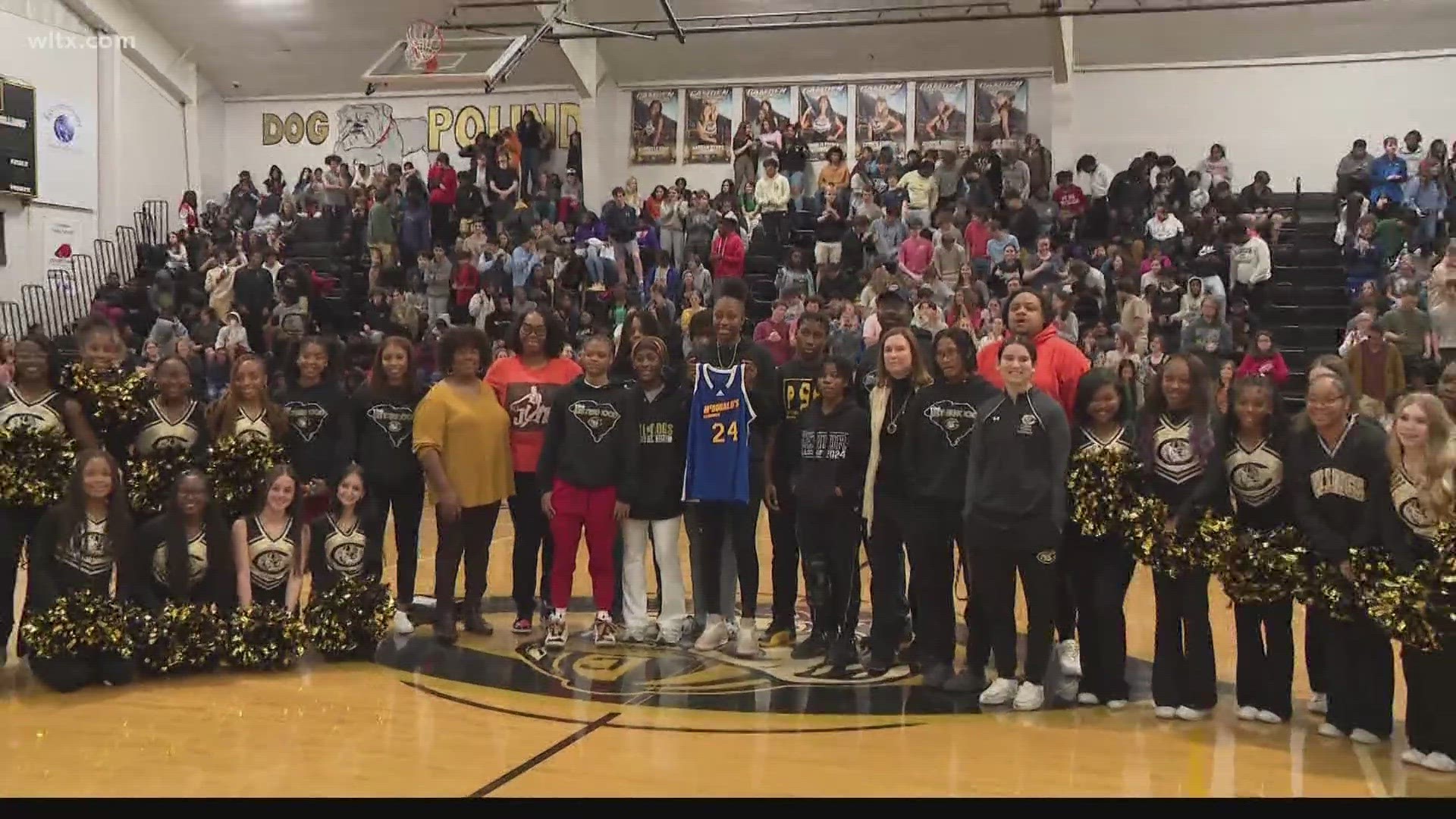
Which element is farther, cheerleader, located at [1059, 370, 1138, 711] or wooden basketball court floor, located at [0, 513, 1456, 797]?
cheerleader, located at [1059, 370, 1138, 711]

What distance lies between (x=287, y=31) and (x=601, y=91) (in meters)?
4.94

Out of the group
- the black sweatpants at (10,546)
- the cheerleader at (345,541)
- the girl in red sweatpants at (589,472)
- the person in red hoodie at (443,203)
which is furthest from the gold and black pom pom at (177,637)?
the person in red hoodie at (443,203)

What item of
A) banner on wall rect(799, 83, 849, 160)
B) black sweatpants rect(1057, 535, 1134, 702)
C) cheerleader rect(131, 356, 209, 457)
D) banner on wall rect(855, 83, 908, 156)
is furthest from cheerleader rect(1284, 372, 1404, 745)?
banner on wall rect(799, 83, 849, 160)

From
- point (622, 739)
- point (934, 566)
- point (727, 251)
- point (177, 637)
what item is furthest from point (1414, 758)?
point (727, 251)

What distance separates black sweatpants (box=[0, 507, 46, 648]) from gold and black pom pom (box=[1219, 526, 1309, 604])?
5.01 m

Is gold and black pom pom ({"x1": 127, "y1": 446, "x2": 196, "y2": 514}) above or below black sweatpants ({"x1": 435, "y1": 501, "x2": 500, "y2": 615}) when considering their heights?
above

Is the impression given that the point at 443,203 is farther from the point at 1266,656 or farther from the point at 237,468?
the point at 1266,656

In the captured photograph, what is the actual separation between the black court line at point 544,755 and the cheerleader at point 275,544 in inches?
71.1

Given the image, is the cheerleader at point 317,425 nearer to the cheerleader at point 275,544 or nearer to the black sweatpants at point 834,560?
the cheerleader at point 275,544

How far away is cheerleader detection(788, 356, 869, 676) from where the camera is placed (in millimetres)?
5816

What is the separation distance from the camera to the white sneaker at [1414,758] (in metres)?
4.39

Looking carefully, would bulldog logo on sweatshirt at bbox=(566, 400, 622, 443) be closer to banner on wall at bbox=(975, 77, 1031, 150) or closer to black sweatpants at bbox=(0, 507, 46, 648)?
black sweatpants at bbox=(0, 507, 46, 648)

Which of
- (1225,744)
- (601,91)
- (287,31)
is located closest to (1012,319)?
(1225,744)

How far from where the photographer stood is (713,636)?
6191 millimetres
